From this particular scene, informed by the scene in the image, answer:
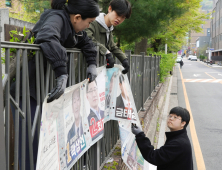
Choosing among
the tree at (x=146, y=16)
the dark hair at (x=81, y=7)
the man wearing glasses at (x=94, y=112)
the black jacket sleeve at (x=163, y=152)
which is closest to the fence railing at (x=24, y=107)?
the man wearing glasses at (x=94, y=112)

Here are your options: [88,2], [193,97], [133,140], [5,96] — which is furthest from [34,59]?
[193,97]

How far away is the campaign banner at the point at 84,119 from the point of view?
5.19ft

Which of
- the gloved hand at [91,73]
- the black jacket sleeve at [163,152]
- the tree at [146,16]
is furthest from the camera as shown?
the tree at [146,16]

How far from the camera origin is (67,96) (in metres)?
1.84

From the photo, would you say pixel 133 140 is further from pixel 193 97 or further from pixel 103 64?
pixel 193 97

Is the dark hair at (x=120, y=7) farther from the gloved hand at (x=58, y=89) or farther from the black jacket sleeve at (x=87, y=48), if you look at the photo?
the gloved hand at (x=58, y=89)

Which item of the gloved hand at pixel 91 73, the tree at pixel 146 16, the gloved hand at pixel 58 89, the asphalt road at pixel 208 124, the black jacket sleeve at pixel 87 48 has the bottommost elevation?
the asphalt road at pixel 208 124

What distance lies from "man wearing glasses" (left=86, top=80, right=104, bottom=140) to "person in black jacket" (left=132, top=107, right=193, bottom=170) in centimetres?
52

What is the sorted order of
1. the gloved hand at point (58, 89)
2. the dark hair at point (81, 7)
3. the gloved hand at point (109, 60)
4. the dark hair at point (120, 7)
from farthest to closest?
1. the dark hair at point (120, 7)
2. the gloved hand at point (109, 60)
3. the dark hair at point (81, 7)
4. the gloved hand at point (58, 89)

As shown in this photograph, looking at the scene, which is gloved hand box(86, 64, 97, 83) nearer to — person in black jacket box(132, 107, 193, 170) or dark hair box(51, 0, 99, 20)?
dark hair box(51, 0, 99, 20)

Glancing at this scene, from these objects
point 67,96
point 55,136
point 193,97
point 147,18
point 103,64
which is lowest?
point 193,97

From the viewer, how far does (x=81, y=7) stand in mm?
1896

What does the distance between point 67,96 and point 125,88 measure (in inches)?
57.1

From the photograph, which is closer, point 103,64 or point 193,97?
point 103,64
